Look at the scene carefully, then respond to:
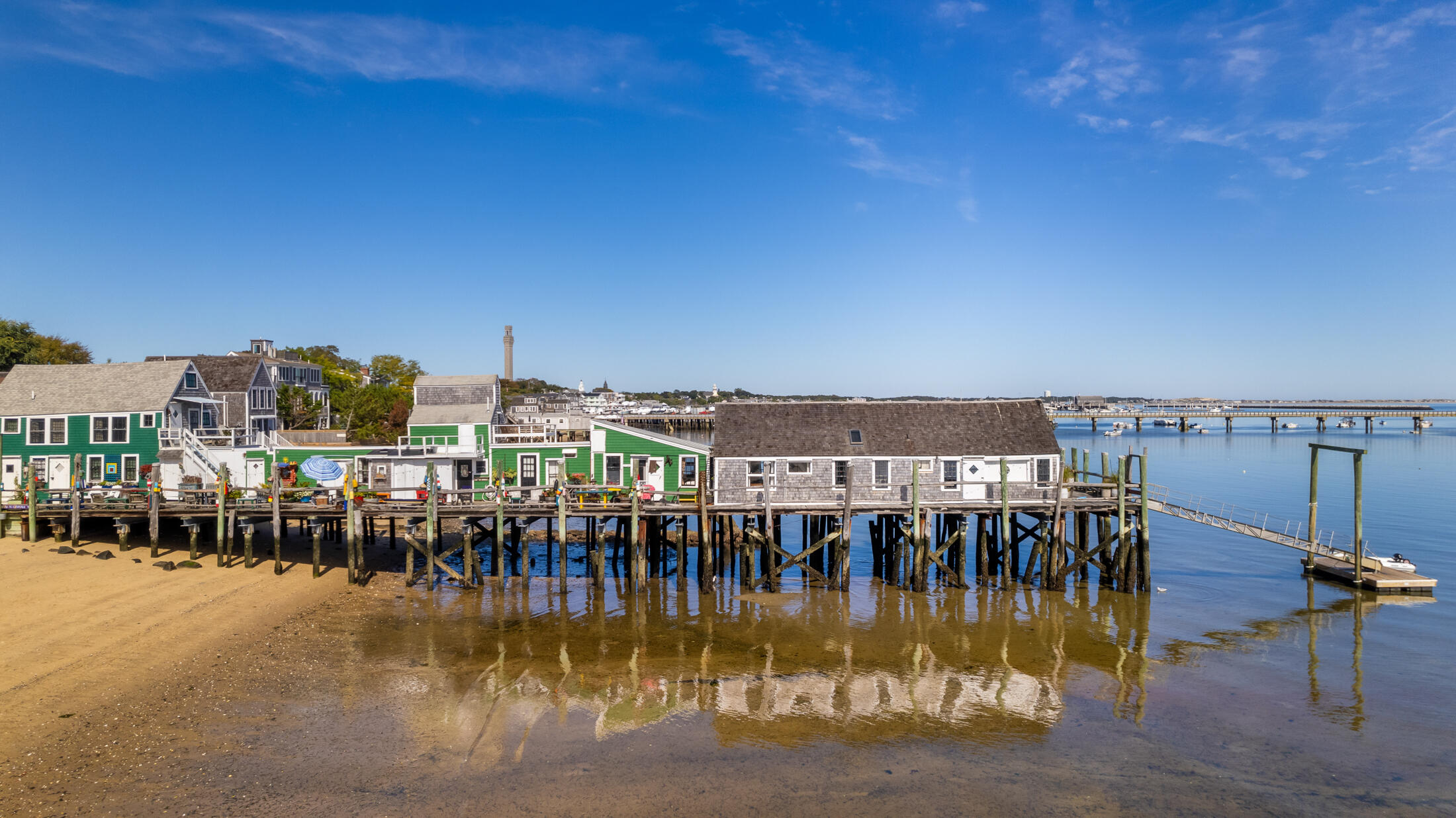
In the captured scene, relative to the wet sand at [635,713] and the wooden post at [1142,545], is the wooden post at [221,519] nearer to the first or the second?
the wet sand at [635,713]

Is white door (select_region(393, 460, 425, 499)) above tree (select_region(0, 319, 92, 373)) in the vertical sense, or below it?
below

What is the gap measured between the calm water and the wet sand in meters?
0.09

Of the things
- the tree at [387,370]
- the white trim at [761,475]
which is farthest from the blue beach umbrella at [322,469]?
the tree at [387,370]

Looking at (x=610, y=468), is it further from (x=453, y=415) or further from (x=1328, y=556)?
(x=1328, y=556)

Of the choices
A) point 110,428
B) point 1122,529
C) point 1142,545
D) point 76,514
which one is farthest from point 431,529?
point 1142,545

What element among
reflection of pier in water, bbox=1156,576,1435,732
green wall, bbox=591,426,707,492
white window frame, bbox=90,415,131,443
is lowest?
reflection of pier in water, bbox=1156,576,1435,732

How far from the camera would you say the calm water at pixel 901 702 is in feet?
49.7

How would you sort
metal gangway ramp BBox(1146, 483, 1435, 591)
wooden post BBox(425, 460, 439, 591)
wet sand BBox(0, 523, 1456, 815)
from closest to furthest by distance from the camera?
1. wet sand BBox(0, 523, 1456, 815)
2. wooden post BBox(425, 460, 439, 591)
3. metal gangway ramp BBox(1146, 483, 1435, 591)

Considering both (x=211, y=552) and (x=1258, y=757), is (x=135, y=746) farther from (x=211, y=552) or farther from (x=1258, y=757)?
(x=1258, y=757)

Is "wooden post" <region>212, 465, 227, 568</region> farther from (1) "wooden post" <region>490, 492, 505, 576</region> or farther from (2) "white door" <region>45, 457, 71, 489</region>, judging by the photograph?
(2) "white door" <region>45, 457, 71, 489</region>

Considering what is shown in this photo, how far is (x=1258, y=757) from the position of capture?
55.4 feet

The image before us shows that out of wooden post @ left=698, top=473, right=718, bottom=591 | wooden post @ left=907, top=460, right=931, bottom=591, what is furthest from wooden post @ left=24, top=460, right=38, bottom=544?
wooden post @ left=907, top=460, right=931, bottom=591

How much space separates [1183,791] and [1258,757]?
2977mm

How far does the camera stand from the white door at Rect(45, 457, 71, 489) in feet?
126
